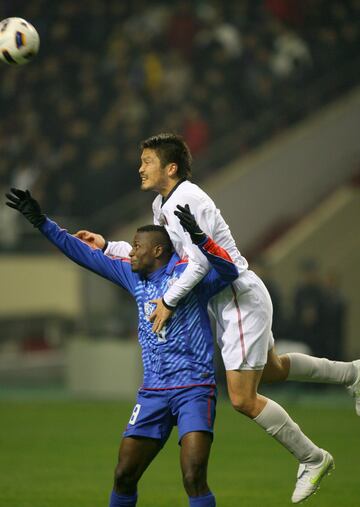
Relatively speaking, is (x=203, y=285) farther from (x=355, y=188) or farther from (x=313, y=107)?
(x=313, y=107)

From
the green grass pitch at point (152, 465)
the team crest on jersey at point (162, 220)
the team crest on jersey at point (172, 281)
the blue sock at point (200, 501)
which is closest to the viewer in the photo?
the blue sock at point (200, 501)

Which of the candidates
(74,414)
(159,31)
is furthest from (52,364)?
(159,31)

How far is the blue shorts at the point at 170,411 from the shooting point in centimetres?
621

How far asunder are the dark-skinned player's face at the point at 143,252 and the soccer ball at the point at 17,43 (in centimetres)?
166

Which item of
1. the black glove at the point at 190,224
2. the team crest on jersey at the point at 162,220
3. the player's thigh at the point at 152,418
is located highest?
the team crest on jersey at the point at 162,220

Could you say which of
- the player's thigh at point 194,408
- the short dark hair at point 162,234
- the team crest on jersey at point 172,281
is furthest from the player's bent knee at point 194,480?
the short dark hair at point 162,234

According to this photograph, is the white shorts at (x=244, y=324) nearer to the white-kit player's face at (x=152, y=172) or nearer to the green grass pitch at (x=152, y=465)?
the white-kit player's face at (x=152, y=172)

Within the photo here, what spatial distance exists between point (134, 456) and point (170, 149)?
1.80 m

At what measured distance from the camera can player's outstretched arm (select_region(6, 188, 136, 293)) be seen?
670 cm

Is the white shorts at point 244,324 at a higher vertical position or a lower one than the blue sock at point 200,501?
higher

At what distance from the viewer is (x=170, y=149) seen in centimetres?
668

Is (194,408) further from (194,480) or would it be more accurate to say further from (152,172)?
(152,172)

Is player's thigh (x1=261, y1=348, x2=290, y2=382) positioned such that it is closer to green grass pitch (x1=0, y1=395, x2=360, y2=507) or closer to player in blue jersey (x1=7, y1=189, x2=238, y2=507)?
player in blue jersey (x1=7, y1=189, x2=238, y2=507)

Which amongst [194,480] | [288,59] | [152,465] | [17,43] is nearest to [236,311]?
[194,480]
